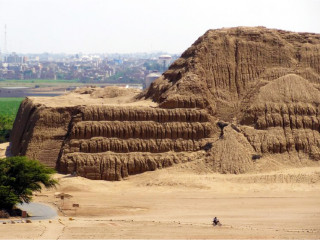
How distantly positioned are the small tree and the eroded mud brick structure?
810 centimetres

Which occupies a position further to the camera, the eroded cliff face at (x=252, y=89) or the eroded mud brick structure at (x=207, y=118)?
the eroded cliff face at (x=252, y=89)

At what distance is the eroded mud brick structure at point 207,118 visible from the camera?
5481 cm

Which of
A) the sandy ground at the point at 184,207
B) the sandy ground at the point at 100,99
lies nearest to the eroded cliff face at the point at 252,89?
the sandy ground at the point at 100,99

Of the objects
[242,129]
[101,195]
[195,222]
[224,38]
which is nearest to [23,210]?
[101,195]

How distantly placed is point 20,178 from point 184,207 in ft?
31.6

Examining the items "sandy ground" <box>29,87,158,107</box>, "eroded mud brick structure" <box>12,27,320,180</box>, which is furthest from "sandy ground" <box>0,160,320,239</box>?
"sandy ground" <box>29,87,158,107</box>

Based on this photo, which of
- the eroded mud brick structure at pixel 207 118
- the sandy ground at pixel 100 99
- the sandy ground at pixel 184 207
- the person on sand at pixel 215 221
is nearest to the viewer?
the sandy ground at pixel 184 207

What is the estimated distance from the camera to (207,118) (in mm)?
56562

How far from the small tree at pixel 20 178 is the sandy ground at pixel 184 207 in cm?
231

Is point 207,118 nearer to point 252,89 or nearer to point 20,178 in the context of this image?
point 252,89

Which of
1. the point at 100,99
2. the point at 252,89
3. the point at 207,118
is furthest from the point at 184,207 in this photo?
the point at 100,99

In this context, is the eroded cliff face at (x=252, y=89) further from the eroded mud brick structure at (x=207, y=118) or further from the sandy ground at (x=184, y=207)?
the sandy ground at (x=184, y=207)

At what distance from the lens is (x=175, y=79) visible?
59.9 metres

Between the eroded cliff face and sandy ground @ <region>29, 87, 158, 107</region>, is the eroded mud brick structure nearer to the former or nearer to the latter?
the eroded cliff face
